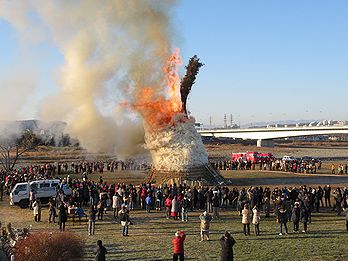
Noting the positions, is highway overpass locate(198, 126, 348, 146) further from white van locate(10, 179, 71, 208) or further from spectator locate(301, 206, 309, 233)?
spectator locate(301, 206, 309, 233)

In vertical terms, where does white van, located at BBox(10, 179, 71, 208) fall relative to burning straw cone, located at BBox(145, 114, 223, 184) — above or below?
below

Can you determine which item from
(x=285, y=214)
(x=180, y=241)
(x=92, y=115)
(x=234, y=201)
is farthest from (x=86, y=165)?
(x=180, y=241)

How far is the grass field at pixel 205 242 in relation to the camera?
55.5 ft

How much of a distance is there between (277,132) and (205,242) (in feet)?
303

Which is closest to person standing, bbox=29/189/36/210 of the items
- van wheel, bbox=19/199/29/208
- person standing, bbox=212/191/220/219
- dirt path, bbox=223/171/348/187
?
van wheel, bbox=19/199/29/208

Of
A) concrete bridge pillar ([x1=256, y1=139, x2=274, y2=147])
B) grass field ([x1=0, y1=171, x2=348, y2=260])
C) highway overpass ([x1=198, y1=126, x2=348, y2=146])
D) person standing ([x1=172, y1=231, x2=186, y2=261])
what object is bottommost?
grass field ([x1=0, y1=171, x2=348, y2=260])

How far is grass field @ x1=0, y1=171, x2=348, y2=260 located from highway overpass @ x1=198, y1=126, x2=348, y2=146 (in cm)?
7638

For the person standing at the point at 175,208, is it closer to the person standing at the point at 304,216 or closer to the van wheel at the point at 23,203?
the person standing at the point at 304,216

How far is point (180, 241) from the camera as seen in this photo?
598 inches

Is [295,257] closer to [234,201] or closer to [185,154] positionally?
[234,201]

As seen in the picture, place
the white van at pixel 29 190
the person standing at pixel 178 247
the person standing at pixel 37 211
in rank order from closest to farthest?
1. the person standing at pixel 178 247
2. the person standing at pixel 37 211
3. the white van at pixel 29 190

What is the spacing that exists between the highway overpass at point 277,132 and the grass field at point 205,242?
76378mm

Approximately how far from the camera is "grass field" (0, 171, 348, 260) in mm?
16906

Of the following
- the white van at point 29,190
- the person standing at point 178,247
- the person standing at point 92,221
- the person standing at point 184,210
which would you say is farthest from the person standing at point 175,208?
the person standing at point 178,247
